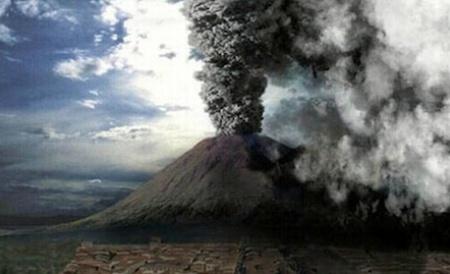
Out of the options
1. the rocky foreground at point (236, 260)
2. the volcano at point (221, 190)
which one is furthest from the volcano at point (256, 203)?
the rocky foreground at point (236, 260)

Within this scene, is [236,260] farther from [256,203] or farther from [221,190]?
[221,190]

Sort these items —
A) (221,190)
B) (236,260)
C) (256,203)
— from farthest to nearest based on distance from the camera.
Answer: (221,190) → (256,203) → (236,260)

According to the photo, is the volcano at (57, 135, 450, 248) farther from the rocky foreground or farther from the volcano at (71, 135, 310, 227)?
the rocky foreground

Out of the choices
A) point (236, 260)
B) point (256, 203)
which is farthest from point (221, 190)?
point (236, 260)

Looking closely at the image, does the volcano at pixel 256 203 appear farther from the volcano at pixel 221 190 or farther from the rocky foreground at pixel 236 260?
the rocky foreground at pixel 236 260

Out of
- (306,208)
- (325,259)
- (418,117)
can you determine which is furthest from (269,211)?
(418,117)

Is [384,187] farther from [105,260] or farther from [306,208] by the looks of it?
[105,260]

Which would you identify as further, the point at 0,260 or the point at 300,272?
the point at 0,260
